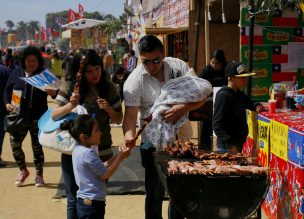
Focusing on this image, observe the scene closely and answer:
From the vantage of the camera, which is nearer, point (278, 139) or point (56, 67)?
point (278, 139)

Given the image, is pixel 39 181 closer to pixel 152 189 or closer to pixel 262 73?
pixel 152 189

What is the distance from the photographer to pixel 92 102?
15.5 ft

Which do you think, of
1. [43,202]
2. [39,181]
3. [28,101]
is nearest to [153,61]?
[43,202]

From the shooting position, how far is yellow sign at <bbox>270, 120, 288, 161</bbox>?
480cm

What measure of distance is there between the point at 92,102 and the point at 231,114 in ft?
5.22

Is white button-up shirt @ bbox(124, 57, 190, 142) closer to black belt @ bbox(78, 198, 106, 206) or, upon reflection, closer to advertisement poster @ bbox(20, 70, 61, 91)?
black belt @ bbox(78, 198, 106, 206)

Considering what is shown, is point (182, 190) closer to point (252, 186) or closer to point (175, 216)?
point (252, 186)

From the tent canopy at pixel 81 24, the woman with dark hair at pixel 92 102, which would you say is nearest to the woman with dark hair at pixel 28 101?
the woman with dark hair at pixel 92 102

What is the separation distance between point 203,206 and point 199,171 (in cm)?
26

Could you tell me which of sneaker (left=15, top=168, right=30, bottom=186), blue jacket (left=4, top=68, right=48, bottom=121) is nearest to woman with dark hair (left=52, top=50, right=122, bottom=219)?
blue jacket (left=4, top=68, right=48, bottom=121)

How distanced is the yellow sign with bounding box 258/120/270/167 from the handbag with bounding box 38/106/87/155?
1.89m

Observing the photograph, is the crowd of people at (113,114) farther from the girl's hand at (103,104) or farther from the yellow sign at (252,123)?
the yellow sign at (252,123)

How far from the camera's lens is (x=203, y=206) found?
405 cm

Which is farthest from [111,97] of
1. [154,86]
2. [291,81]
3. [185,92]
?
[291,81]
